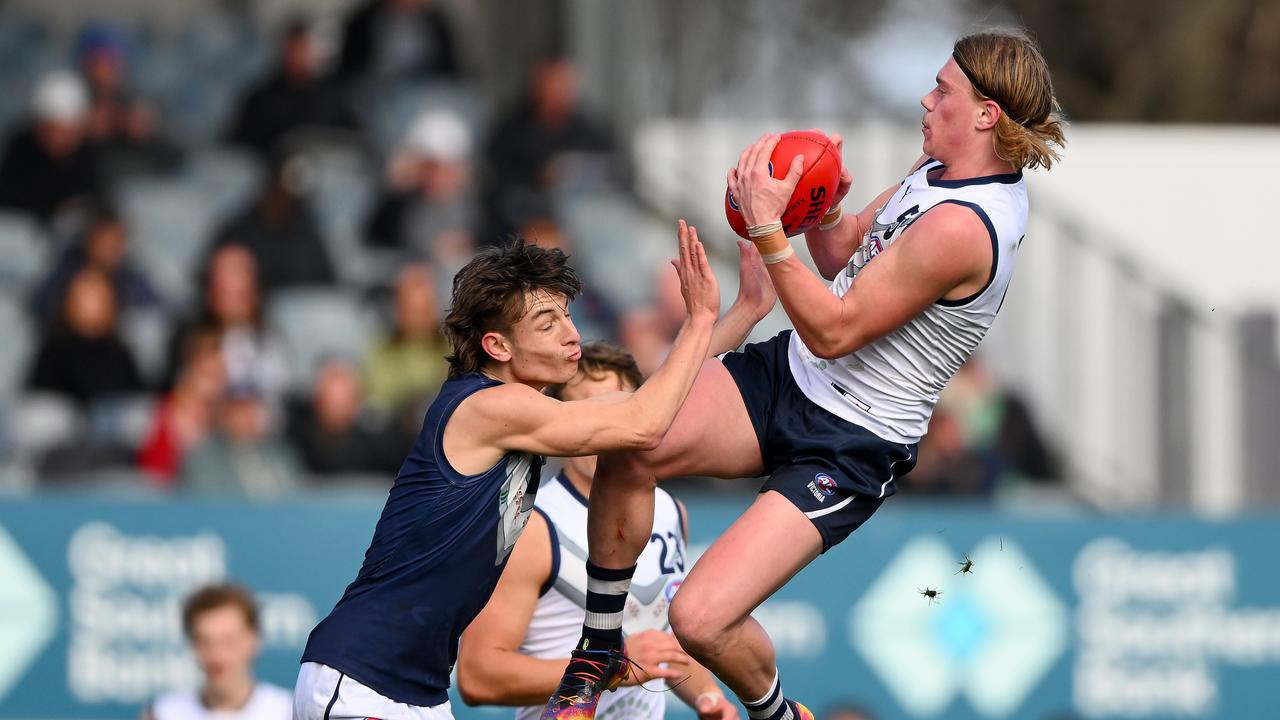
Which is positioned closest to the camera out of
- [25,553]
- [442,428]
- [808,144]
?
[442,428]

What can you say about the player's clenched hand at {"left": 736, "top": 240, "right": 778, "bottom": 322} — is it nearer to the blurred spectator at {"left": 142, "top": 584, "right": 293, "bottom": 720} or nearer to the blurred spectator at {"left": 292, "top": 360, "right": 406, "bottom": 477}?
the blurred spectator at {"left": 142, "top": 584, "right": 293, "bottom": 720}

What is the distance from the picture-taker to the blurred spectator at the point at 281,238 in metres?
11.1

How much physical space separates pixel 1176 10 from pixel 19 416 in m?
14.4

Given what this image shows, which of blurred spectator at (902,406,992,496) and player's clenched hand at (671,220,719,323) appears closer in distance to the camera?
player's clenched hand at (671,220,719,323)

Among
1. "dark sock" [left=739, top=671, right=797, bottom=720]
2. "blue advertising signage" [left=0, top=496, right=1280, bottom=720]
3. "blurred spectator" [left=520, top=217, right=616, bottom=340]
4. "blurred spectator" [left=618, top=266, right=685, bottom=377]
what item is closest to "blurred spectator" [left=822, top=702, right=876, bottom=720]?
"blue advertising signage" [left=0, top=496, right=1280, bottom=720]

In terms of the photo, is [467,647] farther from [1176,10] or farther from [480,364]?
[1176,10]

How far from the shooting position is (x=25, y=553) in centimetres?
895

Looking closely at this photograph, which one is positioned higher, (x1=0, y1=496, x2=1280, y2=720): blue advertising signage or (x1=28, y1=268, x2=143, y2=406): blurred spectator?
(x1=28, y1=268, x2=143, y2=406): blurred spectator

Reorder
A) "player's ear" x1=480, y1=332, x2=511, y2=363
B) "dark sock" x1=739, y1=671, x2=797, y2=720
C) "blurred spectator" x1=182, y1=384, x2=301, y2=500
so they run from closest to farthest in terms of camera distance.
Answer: "player's ear" x1=480, y1=332, x2=511, y2=363 < "dark sock" x1=739, y1=671, x2=797, y2=720 < "blurred spectator" x1=182, y1=384, x2=301, y2=500

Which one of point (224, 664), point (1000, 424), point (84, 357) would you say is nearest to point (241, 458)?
point (84, 357)

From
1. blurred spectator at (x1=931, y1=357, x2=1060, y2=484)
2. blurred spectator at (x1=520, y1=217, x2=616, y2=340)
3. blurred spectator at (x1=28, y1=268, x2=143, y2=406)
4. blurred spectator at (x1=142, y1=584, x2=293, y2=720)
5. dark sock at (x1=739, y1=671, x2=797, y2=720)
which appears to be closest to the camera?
dark sock at (x1=739, y1=671, x2=797, y2=720)

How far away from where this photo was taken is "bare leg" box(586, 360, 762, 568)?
485 centimetres

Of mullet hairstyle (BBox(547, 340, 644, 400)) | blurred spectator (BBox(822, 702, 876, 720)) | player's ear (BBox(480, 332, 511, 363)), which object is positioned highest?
player's ear (BBox(480, 332, 511, 363))

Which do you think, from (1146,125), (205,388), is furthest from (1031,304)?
(1146,125)
